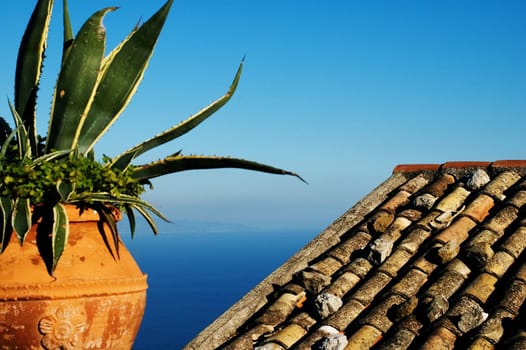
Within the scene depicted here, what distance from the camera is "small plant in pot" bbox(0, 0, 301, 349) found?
3213 millimetres

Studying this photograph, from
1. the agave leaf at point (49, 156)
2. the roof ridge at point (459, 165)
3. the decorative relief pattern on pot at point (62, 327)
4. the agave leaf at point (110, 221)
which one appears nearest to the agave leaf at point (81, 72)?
the agave leaf at point (49, 156)

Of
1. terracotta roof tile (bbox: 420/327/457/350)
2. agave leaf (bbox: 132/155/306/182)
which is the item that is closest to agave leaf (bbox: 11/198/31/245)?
agave leaf (bbox: 132/155/306/182)

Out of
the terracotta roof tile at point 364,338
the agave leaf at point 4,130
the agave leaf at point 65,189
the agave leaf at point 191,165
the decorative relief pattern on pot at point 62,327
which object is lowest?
the decorative relief pattern on pot at point 62,327

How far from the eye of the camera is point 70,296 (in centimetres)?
321

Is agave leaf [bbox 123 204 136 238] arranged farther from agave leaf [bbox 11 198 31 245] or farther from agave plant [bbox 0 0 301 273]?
agave leaf [bbox 11 198 31 245]

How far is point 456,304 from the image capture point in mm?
4559

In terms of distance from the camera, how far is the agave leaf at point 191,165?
3.52m

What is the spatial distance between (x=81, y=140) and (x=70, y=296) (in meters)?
0.82

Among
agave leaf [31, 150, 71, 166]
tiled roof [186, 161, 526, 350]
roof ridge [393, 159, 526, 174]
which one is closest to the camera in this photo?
agave leaf [31, 150, 71, 166]

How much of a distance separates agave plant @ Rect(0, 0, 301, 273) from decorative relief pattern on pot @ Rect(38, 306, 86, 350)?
9.0 inches

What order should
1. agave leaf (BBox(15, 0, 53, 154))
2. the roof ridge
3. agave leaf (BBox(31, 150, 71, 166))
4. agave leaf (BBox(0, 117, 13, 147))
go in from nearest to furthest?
agave leaf (BBox(31, 150, 71, 166))
agave leaf (BBox(15, 0, 53, 154))
agave leaf (BBox(0, 117, 13, 147))
the roof ridge

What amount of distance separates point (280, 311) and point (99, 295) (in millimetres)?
1916

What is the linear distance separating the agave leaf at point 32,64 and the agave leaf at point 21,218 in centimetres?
45

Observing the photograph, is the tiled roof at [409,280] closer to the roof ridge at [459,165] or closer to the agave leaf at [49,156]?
the roof ridge at [459,165]
